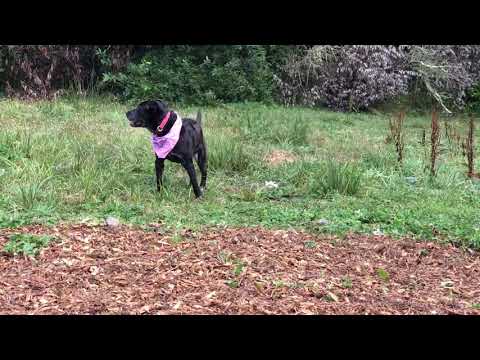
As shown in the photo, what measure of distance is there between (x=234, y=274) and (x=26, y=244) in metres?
1.62

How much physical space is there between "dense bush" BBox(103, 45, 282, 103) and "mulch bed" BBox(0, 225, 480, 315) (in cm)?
986

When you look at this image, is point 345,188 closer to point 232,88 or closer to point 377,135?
point 377,135

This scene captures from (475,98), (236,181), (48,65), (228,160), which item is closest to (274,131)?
(228,160)

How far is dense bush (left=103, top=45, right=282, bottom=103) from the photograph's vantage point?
14.5 metres

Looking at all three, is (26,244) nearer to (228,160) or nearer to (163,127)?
(163,127)

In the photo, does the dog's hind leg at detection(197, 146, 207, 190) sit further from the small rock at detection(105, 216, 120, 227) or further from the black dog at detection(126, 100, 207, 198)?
the small rock at detection(105, 216, 120, 227)

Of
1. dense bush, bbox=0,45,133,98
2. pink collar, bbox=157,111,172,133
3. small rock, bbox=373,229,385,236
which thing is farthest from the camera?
dense bush, bbox=0,45,133,98

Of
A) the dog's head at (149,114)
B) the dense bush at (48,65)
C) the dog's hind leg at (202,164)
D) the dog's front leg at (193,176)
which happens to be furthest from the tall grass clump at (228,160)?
the dense bush at (48,65)

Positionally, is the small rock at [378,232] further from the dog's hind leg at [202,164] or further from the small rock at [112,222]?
the dog's hind leg at [202,164]

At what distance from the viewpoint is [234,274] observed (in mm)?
4105

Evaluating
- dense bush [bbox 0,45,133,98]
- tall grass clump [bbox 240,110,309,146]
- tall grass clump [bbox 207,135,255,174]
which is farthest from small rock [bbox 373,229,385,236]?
dense bush [bbox 0,45,133,98]

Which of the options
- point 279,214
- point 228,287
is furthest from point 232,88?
point 228,287

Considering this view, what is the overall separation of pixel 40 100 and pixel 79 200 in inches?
283

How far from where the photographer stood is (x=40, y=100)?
1250 centimetres
